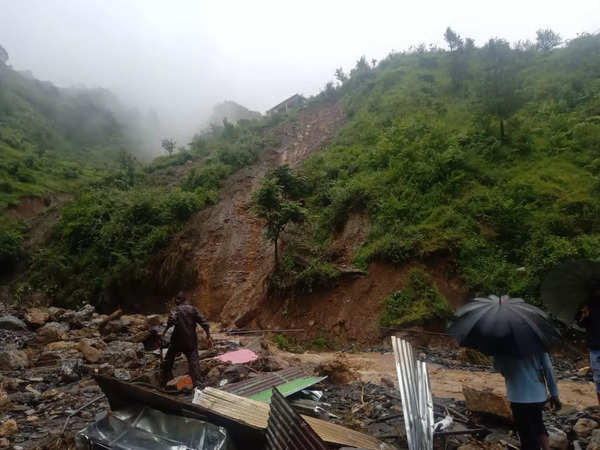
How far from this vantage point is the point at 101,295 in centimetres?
1589

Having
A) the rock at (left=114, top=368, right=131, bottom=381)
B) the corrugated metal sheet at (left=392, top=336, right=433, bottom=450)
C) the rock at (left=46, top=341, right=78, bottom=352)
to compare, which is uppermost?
the rock at (left=46, top=341, right=78, bottom=352)

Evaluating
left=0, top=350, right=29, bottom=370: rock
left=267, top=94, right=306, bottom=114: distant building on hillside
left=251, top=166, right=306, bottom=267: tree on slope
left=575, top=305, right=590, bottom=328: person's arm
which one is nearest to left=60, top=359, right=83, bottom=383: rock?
left=0, top=350, right=29, bottom=370: rock

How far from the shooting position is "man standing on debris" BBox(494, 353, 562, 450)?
10.5 ft

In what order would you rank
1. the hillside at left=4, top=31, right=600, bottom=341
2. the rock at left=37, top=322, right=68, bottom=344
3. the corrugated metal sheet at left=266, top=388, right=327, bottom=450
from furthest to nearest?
the hillside at left=4, top=31, right=600, bottom=341
the rock at left=37, top=322, right=68, bottom=344
the corrugated metal sheet at left=266, top=388, right=327, bottom=450

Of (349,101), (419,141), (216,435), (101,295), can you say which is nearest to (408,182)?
(419,141)

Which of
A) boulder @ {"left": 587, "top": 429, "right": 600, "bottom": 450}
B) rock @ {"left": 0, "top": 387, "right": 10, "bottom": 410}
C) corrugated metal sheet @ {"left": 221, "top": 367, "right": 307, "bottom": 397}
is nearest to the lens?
boulder @ {"left": 587, "top": 429, "right": 600, "bottom": 450}

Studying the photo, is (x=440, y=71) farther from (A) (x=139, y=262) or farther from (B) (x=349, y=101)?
(A) (x=139, y=262)

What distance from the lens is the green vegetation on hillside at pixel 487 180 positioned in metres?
9.42

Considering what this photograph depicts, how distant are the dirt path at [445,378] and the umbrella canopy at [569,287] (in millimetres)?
1723

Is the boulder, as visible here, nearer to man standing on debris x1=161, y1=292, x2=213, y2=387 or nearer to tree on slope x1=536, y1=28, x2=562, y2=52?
man standing on debris x1=161, y1=292, x2=213, y2=387

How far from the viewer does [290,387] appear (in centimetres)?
518

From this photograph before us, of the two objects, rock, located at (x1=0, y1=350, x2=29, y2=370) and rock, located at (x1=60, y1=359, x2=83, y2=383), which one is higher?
rock, located at (x1=0, y1=350, x2=29, y2=370)

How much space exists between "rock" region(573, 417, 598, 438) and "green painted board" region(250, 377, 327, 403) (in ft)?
9.99

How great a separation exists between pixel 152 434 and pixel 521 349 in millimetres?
3068
